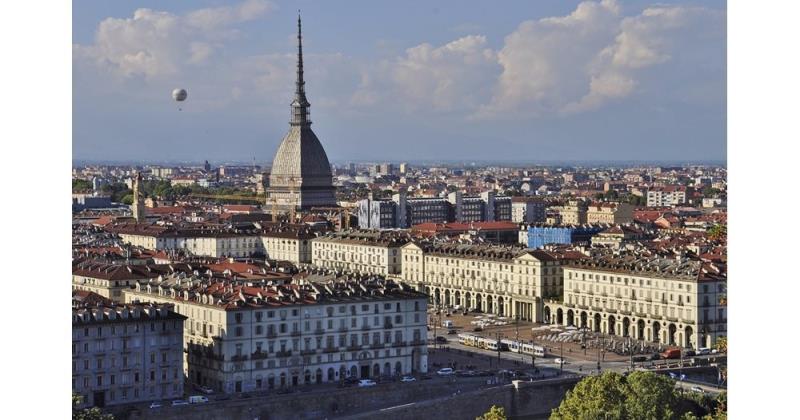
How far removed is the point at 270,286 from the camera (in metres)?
25.1

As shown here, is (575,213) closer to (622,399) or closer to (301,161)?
(301,161)

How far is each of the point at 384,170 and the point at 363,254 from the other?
419ft

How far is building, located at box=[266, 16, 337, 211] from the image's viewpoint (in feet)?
229

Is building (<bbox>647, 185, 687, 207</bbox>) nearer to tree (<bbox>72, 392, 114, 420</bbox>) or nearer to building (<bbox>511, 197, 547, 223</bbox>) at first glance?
building (<bbox>511, 197, 547, 223</bbox>)

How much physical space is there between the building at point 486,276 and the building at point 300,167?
96.8 feet

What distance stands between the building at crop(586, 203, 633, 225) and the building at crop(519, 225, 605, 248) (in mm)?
11035

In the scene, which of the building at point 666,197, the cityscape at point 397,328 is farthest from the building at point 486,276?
the building at point 666,197

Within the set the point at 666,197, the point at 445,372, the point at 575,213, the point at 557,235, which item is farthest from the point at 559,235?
the point at 666,197

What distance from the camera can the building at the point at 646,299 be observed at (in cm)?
2897

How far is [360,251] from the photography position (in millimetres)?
43344

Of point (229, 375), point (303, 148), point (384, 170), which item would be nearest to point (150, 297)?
point (229, 375)

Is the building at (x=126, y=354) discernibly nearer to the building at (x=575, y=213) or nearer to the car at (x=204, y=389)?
the car at (x=204, y=389)

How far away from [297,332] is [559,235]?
2775 centimetres
